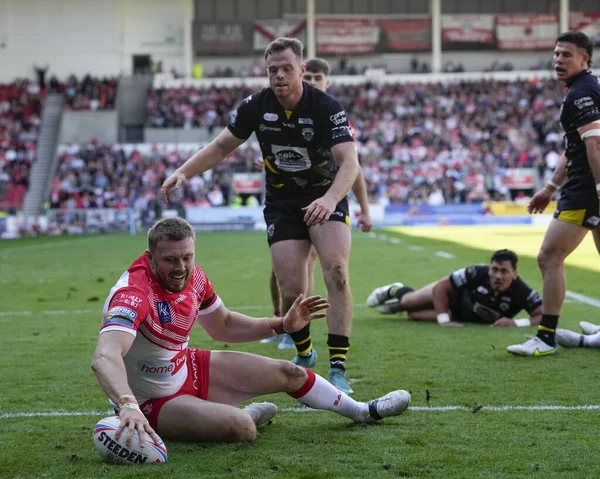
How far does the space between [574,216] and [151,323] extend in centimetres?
378

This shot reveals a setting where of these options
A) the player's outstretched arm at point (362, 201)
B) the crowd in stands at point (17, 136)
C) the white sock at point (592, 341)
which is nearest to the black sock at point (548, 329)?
the white sock at point (592, 341)

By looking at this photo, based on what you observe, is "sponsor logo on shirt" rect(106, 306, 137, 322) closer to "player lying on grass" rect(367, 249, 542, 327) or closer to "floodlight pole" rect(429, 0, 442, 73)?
"player lying on grass" rect(367, 249, 542, 327)

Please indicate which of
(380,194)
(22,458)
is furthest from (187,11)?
(22,458)

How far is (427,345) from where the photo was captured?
26.5 ft

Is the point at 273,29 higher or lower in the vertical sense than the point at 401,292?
higher

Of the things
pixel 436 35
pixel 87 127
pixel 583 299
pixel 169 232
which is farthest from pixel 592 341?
pixel 436 35

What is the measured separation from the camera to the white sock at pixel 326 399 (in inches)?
193

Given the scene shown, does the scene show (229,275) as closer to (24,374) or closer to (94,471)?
(24,374)

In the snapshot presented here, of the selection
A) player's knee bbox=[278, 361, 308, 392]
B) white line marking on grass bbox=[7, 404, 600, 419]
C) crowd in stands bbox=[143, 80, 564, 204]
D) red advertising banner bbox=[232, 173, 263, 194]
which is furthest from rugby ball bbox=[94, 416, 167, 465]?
red advertising banner bbox=[232, 173, 263, 194]

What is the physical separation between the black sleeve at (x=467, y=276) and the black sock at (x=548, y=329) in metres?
1.81

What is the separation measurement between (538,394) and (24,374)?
3.66 metres

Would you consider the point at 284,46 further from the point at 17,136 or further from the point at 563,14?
the point at 563,14

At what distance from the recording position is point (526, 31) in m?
53.2

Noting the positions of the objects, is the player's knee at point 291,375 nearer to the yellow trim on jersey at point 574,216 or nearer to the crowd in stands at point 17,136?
the yellow trim on jersey at point 574,216
